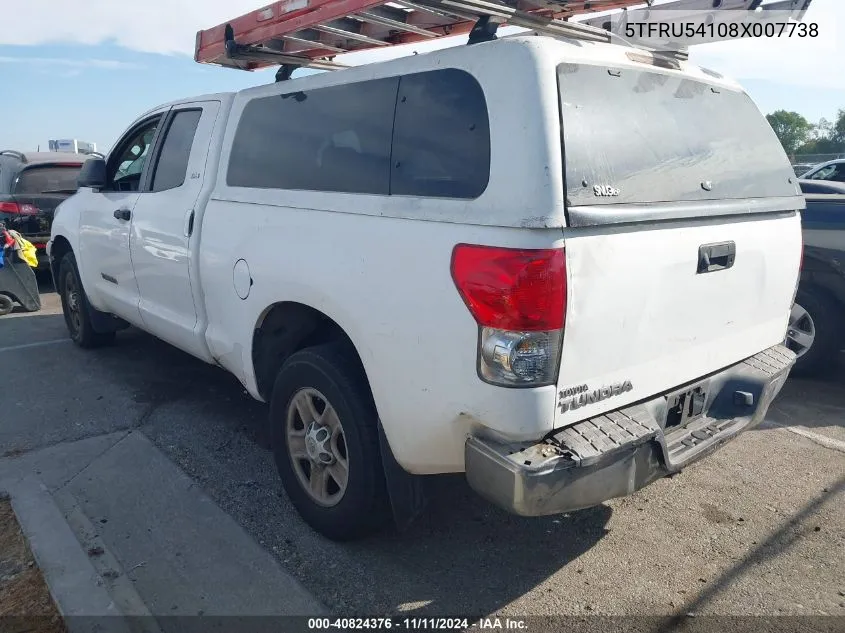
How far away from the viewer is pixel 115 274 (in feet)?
16.8

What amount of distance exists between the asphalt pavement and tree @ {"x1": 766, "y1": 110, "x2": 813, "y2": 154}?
3718 cm

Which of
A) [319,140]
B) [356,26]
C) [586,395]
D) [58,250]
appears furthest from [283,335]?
[58,250]

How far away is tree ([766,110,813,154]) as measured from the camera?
3762cm

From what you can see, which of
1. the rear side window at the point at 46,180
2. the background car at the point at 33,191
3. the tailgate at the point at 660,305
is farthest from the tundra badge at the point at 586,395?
the rear side window at the point at 46,180

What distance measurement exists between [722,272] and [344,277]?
156 centimetres

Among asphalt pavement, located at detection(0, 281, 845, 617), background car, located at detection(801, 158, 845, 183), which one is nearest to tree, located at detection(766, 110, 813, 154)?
background car, located at detection(801, 158, 845, 183)

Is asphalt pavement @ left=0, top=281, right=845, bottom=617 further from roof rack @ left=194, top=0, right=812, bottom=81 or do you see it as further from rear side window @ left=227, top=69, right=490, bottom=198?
roof rack @ left=194, top=0, right=812, bottom=81

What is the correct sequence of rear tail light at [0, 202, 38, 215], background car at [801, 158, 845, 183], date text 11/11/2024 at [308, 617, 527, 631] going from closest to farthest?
date text 11/11/2024 at [308, 617, 527, 631]
rear tail light at [0, 202, 38, 215]
background car at [801, 158, 845, 183]

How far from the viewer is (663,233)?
2592 millimetres

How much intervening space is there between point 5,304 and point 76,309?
2183 mm

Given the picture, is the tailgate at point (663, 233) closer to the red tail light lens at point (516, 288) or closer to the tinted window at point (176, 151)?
the red tail light lens at point (516, 288)

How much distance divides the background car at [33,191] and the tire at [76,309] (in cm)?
289

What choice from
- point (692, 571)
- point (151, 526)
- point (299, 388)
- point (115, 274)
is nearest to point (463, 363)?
point (299, 388)

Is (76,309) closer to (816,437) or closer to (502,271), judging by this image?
(502,271)
